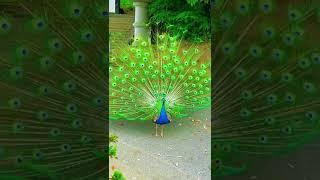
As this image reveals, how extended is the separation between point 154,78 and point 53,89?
95.0 inches

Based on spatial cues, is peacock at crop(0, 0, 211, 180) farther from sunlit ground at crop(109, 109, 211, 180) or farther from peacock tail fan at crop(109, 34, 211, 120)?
sunlit ground at crop(109, 109, 211, 180)

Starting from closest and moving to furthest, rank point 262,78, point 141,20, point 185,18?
point 262,78 < point 185,18 < point 141,20

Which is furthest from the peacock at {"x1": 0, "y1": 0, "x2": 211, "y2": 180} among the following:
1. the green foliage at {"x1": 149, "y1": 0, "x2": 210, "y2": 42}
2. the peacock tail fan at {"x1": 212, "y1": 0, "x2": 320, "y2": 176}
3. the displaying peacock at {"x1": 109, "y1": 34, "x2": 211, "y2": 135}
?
the green foliage at {"x1": 149, "y1": 0, "x2": 210, "y2": 42}

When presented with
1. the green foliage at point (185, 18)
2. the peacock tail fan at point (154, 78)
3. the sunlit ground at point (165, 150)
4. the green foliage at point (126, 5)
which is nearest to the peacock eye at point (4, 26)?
the peacock tail fan at point (154, 78)

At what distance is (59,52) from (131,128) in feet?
13.3

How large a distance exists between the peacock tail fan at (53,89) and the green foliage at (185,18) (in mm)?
4751

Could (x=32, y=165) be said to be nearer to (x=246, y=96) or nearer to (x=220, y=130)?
(x=220, y=130)

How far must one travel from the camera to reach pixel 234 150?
8.42 feet

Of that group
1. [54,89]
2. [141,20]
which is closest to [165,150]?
[54,89]

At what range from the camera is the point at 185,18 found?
24.2 ft

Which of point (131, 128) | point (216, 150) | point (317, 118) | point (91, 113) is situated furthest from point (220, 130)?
point (131, 128)

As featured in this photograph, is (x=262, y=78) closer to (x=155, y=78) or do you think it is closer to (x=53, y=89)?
(x=53, y=89)

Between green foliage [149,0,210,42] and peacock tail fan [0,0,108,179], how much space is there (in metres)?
4.75

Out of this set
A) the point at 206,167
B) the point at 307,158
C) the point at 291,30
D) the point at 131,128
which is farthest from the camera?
the point at 131,128
